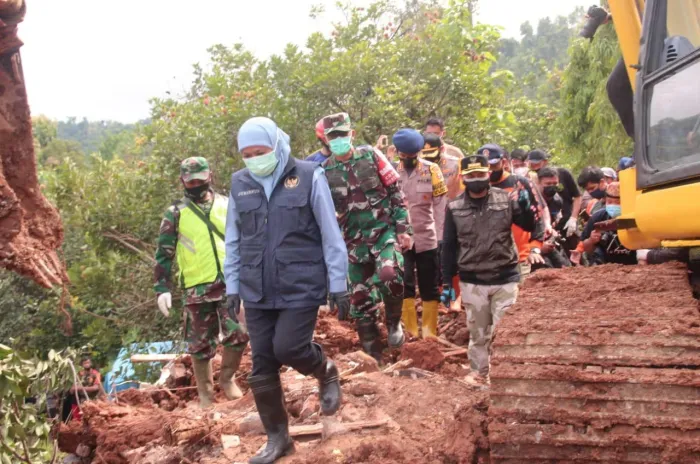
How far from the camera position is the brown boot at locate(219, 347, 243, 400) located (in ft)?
22.1

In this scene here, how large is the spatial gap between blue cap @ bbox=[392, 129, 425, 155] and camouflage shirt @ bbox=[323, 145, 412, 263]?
87 centimetres

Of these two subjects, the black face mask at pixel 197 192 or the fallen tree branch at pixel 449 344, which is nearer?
the black face mask at pixel 197 192

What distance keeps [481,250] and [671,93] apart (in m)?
2.89

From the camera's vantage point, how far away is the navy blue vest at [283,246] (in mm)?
4527

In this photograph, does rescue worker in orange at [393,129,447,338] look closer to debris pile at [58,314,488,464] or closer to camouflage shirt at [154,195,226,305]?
debris pile at [58,314,488,464]

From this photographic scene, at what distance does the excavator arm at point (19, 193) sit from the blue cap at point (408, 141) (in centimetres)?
392

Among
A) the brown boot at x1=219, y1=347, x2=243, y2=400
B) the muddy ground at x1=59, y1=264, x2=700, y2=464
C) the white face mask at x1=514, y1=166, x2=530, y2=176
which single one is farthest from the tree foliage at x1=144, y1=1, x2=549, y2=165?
the muddy ground at x1=59, y1=264, x2=700, y2=464

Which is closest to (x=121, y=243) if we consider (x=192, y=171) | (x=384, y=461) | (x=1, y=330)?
(x=1, y=330)

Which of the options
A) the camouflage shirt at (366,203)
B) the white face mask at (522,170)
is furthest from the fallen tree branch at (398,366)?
the white face mask at (522,170)

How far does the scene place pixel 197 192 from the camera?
668cm

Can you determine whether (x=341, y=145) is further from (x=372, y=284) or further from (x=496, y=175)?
(x=496, y=175)

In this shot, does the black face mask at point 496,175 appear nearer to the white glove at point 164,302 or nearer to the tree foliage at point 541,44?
the white glove at point 164,302

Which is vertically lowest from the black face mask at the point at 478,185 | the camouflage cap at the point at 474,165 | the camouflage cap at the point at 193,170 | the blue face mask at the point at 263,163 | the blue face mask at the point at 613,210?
the blue face mask at the point at 613,210

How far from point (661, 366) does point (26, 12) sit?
304 centimetres
